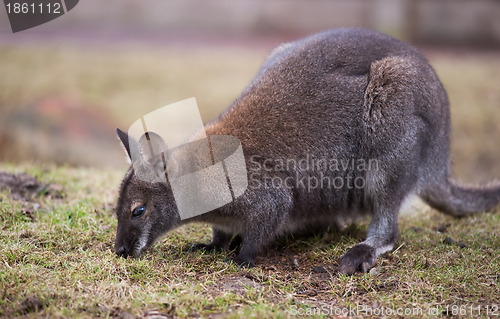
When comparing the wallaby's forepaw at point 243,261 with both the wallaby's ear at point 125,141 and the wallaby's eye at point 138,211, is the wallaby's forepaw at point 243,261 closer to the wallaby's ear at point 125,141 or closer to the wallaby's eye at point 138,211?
the wallaby's eye at point 138,211

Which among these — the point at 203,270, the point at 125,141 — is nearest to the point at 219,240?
the point at 203,270

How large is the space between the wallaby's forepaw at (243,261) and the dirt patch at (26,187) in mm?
2488

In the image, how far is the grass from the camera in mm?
3715

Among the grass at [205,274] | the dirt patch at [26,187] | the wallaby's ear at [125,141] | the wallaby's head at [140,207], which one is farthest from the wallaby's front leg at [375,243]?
the dirt patch at [26,187]

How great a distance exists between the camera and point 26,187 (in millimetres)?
5918

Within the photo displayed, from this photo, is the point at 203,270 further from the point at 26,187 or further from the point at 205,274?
the point at 26,187

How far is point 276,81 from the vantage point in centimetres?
529

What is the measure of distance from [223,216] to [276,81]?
149 centimetres

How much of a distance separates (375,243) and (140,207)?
230 centimetres

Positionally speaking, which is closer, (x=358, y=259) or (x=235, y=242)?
(x=358, y=259)

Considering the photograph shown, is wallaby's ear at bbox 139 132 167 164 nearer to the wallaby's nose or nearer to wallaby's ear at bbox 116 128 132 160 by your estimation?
wallaby's ear at bbox 116 128 132 160

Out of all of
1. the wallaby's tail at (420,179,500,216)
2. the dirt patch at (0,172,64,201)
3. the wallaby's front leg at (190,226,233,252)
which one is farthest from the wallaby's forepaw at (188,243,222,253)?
the wallaby's tail at (420,179,500,216)

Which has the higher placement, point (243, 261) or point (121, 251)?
point (121, 251)

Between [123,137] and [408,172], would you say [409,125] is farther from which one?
[123,137]
